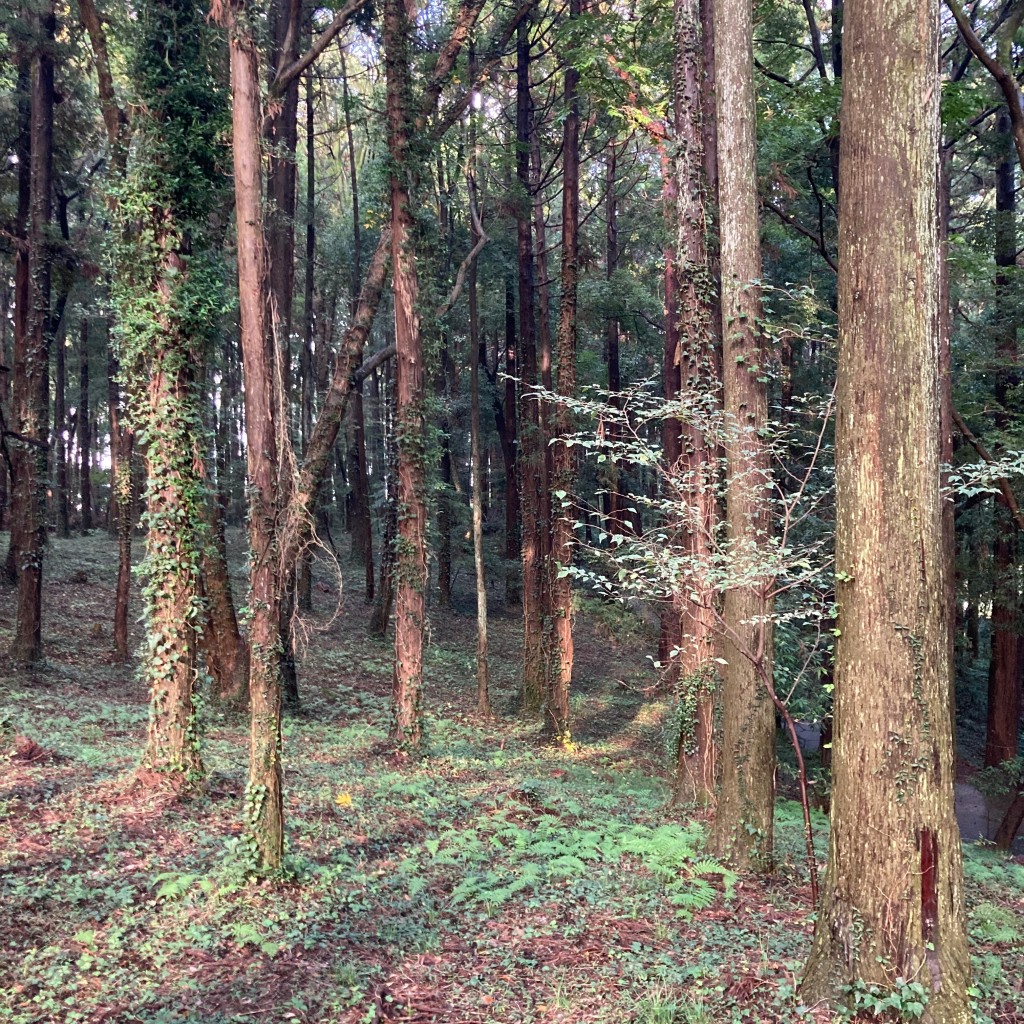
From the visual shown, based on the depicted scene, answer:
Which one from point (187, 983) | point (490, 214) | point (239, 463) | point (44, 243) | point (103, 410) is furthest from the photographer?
point (103, 410)

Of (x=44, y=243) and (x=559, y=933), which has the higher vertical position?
(x=44, y=243)

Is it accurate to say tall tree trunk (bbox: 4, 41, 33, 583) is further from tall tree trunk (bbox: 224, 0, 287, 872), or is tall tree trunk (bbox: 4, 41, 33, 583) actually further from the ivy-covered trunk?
tall tree trunk (bbox: 224, 0, 287, 872)

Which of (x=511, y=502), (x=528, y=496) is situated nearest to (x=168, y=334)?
(x=528, y=496)

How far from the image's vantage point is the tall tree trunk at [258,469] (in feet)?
19.7

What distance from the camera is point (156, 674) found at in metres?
8.03

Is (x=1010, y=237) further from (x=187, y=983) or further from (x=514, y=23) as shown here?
(x=187, y=983)

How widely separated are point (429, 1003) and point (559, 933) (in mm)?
1287

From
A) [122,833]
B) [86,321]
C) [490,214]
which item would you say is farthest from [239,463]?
[122,833]

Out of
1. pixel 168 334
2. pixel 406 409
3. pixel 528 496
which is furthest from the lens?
pixel 528 496

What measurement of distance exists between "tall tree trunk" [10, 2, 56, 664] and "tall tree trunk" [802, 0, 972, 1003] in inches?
523

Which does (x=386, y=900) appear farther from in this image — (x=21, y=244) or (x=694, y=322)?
(x=21, y=244)

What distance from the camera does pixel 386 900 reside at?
20.2ft

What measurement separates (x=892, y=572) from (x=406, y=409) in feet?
27.1

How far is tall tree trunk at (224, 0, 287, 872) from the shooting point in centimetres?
600
